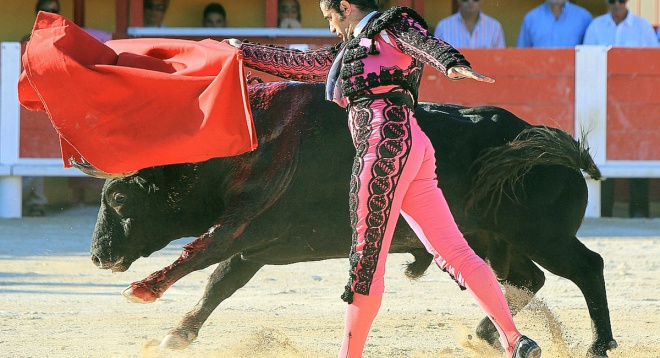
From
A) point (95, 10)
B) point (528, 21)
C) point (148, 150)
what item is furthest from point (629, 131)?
point (148, 150)

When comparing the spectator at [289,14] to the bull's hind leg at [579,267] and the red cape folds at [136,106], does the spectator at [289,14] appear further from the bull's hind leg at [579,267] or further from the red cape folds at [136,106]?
the red cape folds at [136,106]

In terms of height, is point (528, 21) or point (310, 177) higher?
point (528, 21)

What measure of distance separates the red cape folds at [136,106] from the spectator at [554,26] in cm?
587

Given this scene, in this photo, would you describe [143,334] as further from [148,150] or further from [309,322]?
[148,150]

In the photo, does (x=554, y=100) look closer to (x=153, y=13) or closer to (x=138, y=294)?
(x=153, y=13)

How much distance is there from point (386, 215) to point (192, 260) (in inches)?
28.2

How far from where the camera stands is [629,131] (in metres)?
8.50

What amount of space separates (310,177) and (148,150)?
623mm

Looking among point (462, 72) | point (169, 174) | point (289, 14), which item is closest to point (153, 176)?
point (169, 174)

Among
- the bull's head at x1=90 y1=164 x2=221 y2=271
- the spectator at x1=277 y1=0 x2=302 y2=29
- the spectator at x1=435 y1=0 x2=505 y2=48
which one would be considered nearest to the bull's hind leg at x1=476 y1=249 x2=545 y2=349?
the bull's head at x1=90 y1=164 x2=221 y2=271

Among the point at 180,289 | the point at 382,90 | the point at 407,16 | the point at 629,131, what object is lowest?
the point at 180,289

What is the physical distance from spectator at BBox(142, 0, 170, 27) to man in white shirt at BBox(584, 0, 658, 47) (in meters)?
3.80

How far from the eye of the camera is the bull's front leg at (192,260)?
325cm

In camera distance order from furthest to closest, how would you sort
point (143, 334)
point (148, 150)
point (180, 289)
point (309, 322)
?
point (180, 289) → point (309, 322) → point (143, 334) → point (148, 150)
